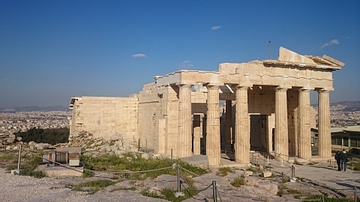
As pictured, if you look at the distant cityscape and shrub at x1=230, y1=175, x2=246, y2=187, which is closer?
shrub at x1=230, y1=175, x2=246, y2=187

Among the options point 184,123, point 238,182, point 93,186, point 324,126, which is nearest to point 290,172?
point 238,182

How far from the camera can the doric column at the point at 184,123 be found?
1808cm

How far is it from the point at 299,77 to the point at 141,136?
1318cm

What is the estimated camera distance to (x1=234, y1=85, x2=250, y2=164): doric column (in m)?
19.3

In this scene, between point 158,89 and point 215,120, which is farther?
point 158,89

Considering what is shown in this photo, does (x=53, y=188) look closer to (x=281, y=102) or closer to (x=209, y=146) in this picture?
(x=209, y=146)

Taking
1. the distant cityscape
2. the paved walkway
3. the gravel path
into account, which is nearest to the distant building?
the paved walkway

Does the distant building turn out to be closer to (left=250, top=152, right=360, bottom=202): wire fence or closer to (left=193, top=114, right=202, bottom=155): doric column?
(left=250, top=152, right=360, bottom=202): wire fence

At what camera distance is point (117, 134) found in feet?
80.3

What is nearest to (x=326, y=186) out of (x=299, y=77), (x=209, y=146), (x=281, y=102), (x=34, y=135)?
(x=209, y=146)

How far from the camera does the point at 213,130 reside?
18484 mm

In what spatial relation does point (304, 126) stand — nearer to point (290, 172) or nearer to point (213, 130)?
point (290, 172)

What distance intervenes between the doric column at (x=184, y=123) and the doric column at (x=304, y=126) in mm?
8852

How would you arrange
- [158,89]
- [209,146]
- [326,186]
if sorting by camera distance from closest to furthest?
[326,186]
[209,146]
[158,89]
